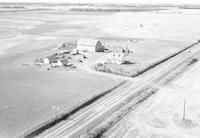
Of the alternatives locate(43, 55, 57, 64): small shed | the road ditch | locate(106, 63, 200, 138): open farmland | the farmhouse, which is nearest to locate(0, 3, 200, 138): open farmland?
the farmhouse

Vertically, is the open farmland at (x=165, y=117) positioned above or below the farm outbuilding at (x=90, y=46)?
below

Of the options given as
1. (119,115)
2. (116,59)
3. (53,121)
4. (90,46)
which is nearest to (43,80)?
(53,121)

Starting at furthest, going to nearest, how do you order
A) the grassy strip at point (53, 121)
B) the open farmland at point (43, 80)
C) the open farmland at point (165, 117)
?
1. the open farmland at point (43, 80)
2. the open farmland at point (165, 117)
3. the grassy strip at point (53, 121)

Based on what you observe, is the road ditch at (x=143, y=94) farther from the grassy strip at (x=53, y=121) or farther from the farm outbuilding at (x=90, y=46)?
the farm outbuilding at (x=90, y=46)

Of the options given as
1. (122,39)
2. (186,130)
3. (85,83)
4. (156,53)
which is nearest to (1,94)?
(85,83)

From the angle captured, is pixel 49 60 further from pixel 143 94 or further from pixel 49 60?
pixel 143 94

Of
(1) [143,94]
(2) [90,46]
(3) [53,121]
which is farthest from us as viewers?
(2) [90,46]

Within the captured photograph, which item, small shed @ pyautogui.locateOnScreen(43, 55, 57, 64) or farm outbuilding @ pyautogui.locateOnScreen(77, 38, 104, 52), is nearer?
small shed @ pyautogui.locateOnScreen(43, 55, 57, 64)

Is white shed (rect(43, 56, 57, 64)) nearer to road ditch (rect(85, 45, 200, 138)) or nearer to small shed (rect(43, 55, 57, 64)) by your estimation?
small shed (rect(43, 55, 57, 64))

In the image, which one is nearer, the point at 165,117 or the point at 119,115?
the point at 165,117

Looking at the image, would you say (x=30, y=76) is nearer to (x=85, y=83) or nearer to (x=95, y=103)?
(x=85, y=83)

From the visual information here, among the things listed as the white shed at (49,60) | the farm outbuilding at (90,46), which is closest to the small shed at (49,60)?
the white shed at (49,60)
